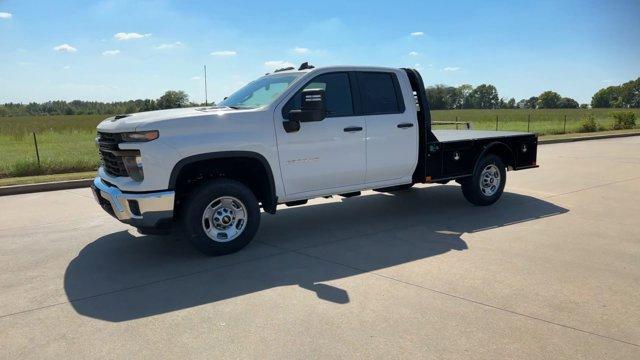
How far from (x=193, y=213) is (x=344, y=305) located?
6.67ft

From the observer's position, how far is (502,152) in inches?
328

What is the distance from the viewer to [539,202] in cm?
830

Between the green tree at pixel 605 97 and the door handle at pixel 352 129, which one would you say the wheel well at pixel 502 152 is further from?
the green tree at pixel 605 97

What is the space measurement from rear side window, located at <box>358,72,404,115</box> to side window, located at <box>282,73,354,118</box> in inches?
8.6

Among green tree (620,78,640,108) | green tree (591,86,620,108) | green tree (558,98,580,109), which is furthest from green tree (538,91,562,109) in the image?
green tree (620,78,640,108)

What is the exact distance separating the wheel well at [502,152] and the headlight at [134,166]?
523 cm

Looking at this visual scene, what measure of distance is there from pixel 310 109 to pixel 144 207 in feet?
6.60

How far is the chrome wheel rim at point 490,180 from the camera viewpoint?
26.6ft

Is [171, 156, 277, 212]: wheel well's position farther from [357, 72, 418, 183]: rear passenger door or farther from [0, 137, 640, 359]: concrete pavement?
[357, 72, 418, 183]: rear passenger door

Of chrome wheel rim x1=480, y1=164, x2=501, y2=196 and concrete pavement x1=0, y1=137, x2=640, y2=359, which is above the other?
chrome wheel rim x1=480, y1=164, x2=501, y2=196

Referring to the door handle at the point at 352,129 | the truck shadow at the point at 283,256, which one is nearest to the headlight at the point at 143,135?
the truck shadow at the point at 283,256

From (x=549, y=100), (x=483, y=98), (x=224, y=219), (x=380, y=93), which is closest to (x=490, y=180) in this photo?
(x=380, y=93)

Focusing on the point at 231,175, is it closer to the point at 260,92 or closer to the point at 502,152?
the point at 260,92

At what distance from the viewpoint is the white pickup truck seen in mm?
5098
